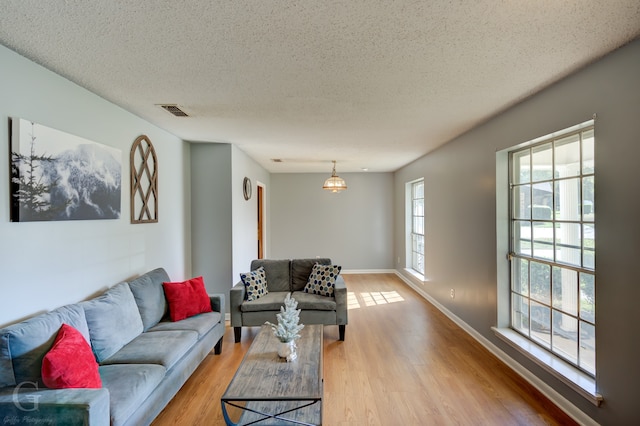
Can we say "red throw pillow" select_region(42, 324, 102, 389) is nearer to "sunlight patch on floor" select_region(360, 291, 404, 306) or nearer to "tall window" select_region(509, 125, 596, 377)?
"tall window" select_region(509, 125, 596, 377)

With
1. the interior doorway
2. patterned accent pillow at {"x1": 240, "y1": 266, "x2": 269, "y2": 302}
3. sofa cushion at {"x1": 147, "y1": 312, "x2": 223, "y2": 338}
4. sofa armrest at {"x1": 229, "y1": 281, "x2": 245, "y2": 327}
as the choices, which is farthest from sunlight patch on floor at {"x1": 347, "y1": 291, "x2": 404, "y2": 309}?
sofa cushion at {"x1": 147, "y1": 312, "x2": 223, "y2": 338}

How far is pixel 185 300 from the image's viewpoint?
121 inches

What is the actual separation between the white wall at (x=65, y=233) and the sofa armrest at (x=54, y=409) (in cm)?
55

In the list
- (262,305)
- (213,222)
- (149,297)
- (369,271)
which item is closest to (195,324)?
(149,297)

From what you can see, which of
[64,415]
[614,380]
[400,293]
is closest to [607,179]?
[614,380]

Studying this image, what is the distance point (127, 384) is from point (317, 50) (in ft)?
7.31

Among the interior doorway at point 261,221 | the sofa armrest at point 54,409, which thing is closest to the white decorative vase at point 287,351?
the sofa armrest at point 54,409

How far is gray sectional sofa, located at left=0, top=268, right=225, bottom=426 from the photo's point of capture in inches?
59.7

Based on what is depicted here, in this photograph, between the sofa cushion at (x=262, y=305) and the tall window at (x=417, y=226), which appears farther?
the tall window at (x=417, y=226)

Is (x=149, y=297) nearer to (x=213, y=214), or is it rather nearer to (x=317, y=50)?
(x=213, y=214)

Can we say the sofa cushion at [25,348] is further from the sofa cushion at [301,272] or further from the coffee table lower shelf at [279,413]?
the sofa cushion at [301,272]

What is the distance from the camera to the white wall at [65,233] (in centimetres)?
186

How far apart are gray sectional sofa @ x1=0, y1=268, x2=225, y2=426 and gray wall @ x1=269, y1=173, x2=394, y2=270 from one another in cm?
436

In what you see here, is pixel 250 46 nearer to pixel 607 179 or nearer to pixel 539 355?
pixel 607 179
